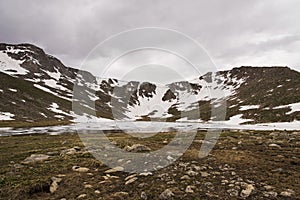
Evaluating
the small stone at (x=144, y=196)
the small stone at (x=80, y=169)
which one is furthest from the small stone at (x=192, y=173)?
the small stone at (x=80, y=169)

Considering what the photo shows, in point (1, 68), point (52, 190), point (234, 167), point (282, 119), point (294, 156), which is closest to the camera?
point (52, 190)

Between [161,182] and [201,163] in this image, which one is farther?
[201,163]

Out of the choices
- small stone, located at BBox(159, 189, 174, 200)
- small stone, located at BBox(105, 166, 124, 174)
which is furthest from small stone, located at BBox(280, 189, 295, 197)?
small stone, located at BBox(105, 166, 124, 174)

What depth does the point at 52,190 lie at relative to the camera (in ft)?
38.4

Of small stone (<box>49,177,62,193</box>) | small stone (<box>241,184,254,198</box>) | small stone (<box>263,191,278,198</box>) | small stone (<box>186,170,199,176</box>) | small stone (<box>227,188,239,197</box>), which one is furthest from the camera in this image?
small stone (<box>186,170,199,176</box>)

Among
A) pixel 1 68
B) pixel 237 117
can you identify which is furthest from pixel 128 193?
pixel 1 68

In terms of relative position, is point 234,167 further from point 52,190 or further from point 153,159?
point 52,190

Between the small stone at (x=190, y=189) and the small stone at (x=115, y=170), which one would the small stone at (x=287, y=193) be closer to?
the small stone at (x=190, y=189)

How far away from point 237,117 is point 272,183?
292 ft

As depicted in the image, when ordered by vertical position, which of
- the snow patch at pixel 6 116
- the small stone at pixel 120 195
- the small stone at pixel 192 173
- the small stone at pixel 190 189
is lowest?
the small stone at pixel 120 195

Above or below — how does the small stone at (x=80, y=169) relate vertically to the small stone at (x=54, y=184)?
above

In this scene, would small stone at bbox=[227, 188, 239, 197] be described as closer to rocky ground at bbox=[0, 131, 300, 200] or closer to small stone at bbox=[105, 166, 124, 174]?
rocky ground at bbox=[0, 131, 300, 200]

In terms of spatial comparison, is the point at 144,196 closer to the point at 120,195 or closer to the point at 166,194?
the point at 166,194

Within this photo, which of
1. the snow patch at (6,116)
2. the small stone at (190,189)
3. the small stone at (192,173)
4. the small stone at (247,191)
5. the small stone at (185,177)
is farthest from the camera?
the snow patch at (6,116)
